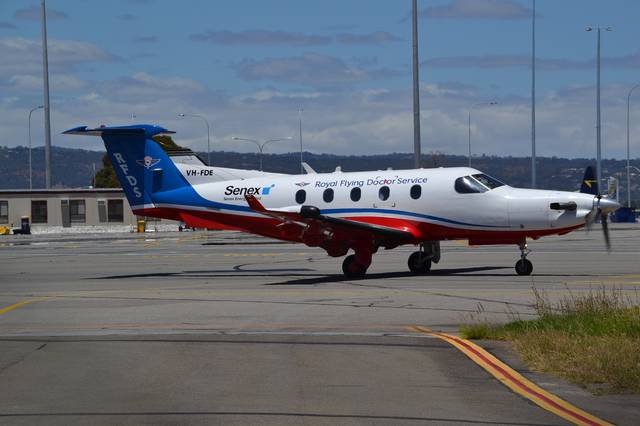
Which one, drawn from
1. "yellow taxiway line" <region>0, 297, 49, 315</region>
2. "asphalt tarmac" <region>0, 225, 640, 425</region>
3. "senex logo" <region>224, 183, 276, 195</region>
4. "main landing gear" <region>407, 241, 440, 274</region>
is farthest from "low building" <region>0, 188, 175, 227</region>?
"yellow taxiway line" <region>0, 297, 49, 315</region>

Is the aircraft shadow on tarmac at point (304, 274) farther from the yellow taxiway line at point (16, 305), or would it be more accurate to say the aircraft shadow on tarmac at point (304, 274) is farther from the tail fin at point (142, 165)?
the yellow taxiway line at point (16, 305)

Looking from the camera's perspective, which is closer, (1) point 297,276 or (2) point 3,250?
(1) point 297,276

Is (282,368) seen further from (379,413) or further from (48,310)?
(48,310)

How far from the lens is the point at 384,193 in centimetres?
2683

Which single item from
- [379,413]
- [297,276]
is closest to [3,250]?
[297,276]

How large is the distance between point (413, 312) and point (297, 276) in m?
9.43

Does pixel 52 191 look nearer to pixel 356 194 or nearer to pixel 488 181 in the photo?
pixel 356 194

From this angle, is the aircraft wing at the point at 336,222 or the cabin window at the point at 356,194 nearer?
the aircraft wing at the point at 336,222

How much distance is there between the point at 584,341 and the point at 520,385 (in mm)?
2375

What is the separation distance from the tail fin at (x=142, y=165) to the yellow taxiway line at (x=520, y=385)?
15946 millimetres

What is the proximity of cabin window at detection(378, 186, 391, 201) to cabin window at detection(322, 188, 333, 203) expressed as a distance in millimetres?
1365

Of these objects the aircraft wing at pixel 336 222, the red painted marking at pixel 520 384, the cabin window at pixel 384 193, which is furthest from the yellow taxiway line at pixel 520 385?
the cabin window at pixel 384 193

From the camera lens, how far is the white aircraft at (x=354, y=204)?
81.7 ft

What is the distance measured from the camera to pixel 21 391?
10.4 m
